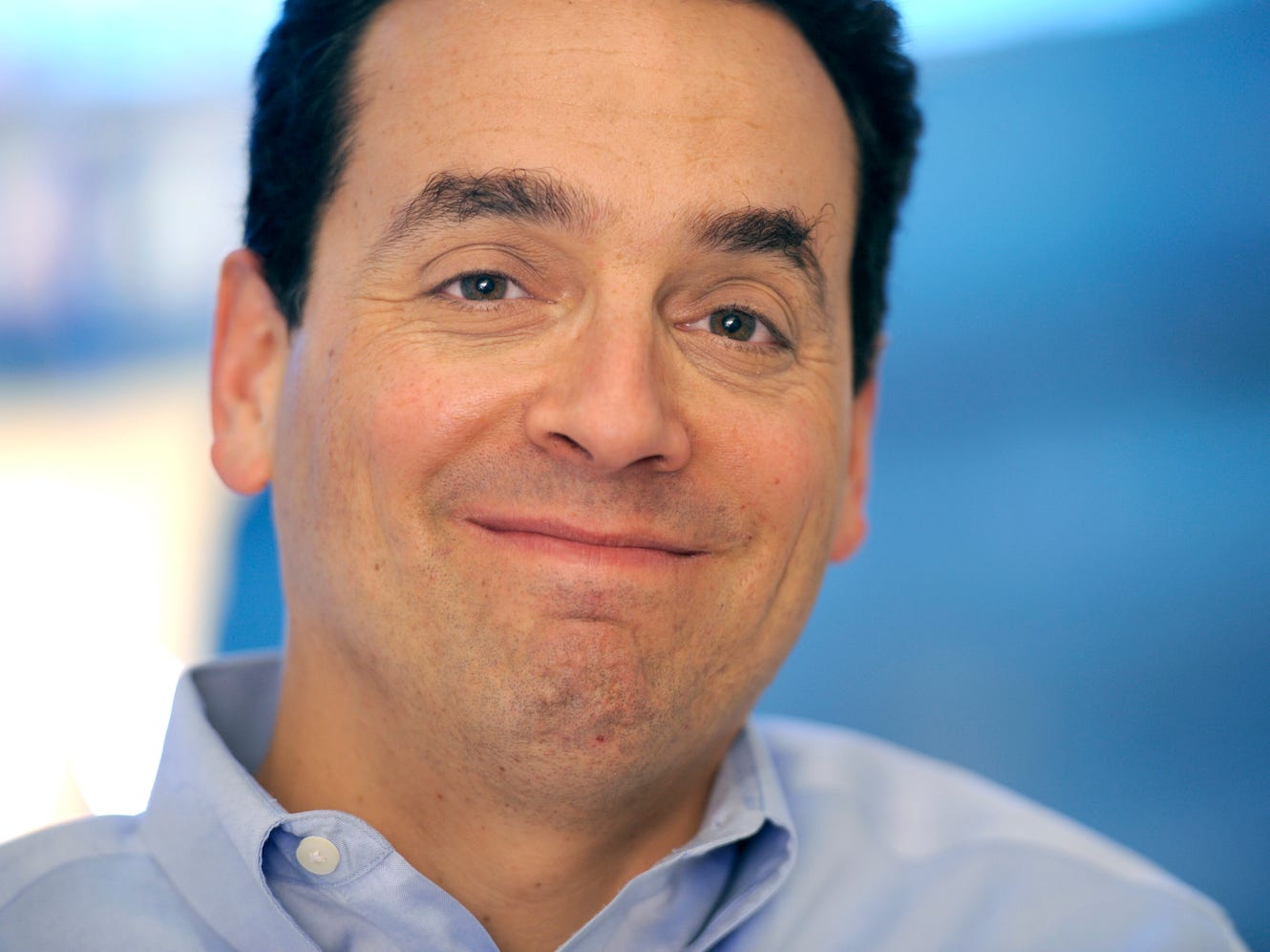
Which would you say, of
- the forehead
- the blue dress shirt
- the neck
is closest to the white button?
the blue dress shirt

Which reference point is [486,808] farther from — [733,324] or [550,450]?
[733,324]

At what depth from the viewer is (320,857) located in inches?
60.6

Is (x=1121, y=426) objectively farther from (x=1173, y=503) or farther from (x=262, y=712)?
(x=262, y=712)

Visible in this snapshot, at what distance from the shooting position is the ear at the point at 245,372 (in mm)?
1822

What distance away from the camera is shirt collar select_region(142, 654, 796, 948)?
154cm

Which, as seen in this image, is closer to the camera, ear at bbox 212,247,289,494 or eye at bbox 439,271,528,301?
eye at bbox 439,271,528,301

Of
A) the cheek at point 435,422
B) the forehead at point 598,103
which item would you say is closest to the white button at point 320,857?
the cheek at point 435,422

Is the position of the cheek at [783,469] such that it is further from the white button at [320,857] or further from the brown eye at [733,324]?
the white button at [320,857]

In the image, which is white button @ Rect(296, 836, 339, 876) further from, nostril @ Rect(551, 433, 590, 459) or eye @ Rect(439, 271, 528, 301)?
eye @ Rect(439, 271, 528, 301)

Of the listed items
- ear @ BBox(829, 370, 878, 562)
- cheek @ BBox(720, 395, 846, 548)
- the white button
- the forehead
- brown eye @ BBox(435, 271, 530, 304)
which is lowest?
the white button

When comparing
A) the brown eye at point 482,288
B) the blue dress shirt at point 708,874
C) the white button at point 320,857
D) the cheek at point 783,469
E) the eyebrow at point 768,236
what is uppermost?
the eyebrow at point 768,236

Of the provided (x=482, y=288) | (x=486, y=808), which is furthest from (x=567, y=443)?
(x=486, y=808)

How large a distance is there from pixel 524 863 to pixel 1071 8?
8.90 ft

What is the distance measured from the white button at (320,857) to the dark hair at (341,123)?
0.75 metres
